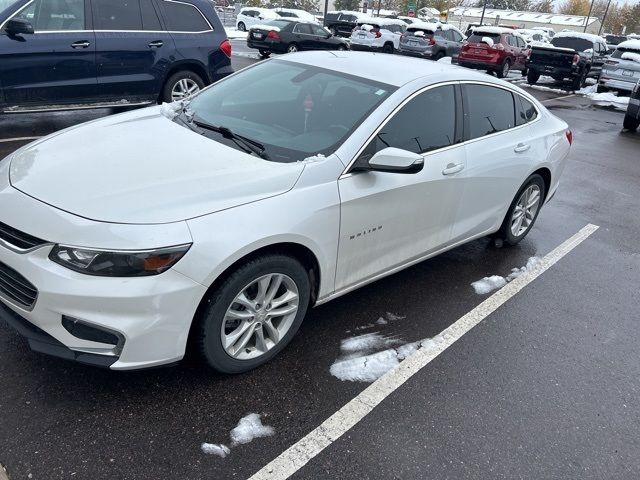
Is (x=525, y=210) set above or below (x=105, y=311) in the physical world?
below

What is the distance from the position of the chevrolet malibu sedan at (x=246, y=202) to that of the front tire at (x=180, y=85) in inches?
149

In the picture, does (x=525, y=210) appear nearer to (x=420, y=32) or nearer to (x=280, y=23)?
(x=280, y=23)

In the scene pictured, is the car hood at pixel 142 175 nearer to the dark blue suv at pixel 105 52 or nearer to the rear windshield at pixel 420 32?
the dark blue suv at pixel 105 52

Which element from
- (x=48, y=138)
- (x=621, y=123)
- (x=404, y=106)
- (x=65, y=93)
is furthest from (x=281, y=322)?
(x=621, y=123)

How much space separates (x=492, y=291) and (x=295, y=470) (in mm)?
2412

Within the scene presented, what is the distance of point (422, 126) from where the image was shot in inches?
141

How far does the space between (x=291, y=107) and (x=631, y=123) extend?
1117cm

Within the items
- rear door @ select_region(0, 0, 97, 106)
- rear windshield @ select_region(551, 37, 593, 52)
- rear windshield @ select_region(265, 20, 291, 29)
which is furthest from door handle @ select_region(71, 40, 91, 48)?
rear windshield @ select_region(551, 37, 593, 52)

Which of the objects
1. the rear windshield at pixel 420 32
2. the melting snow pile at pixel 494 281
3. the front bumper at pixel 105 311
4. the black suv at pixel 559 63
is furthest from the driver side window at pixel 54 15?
the rear windshield at pixel 420 32

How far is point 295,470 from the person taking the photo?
2.39 meters

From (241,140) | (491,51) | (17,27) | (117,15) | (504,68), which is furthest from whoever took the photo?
(504,68)

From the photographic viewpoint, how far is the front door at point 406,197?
10.3 ft

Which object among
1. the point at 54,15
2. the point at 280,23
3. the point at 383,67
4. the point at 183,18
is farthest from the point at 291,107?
the point at 280,23

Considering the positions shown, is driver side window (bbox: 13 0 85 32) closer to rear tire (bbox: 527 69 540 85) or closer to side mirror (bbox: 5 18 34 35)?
side mirror (bbox: 5 18 34 35)
